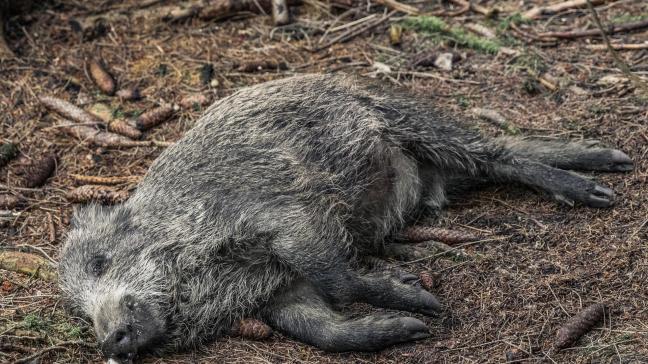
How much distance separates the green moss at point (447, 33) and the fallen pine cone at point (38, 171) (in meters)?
3.32

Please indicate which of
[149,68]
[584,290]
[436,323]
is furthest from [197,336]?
[149,68]

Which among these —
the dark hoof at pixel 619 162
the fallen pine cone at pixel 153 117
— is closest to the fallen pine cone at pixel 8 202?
the fallen pine cone at pixel 153 117

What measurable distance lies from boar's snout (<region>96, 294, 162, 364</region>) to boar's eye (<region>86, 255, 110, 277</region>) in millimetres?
371

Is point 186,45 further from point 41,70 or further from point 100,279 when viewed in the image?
point 100,279

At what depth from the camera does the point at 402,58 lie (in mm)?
7293

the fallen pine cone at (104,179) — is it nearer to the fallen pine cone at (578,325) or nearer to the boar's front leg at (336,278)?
the boar's front leg at (336,278)

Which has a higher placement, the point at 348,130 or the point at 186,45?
the point at 348,130

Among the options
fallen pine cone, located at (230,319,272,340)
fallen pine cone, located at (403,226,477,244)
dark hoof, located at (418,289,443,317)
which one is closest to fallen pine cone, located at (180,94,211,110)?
fallen pine cone, located at (403,226,477,244)

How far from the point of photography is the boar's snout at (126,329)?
4.59 m

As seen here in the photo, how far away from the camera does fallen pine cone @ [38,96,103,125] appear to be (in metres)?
6.86

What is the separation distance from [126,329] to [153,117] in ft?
8.21

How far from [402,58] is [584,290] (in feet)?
10.2

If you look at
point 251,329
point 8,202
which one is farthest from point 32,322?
point 8,202

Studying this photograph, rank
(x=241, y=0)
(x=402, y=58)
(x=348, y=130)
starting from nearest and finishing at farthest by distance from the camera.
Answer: (x=348, y=130) < (x=402, y=58) < (x=241, y=0)
